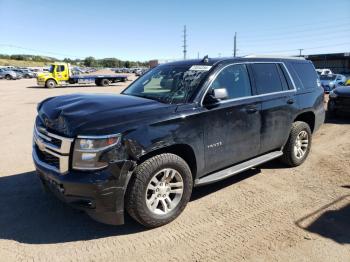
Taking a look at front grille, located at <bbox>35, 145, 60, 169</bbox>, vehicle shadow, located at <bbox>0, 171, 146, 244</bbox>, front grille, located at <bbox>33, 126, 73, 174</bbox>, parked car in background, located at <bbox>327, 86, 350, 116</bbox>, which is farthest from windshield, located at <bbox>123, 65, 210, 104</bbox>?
parked car in background, located at <bbox>327, 86, 350, 116</bbox>

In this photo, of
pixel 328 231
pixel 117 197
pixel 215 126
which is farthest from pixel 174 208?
pixel 328 231

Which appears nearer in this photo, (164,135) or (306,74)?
(164,135)

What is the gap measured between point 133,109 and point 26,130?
676cm

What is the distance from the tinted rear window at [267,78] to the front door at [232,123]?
240 millimetres

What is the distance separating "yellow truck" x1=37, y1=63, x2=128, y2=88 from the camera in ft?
104

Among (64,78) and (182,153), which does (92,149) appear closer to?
(182,153)

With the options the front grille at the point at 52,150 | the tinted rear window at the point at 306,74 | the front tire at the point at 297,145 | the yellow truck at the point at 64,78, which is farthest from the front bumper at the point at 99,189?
the yellow truck at the point at 64,78

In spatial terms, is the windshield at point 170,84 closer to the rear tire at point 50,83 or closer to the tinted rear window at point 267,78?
the tinted rear window at point 267,78

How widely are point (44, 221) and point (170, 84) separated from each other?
2366mm

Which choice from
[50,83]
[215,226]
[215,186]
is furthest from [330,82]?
[50,83]

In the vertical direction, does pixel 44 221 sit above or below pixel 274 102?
below

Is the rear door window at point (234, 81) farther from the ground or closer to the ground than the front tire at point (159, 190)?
farther from the ground

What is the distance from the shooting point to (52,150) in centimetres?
367

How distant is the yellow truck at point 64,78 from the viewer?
31844 millimetres
